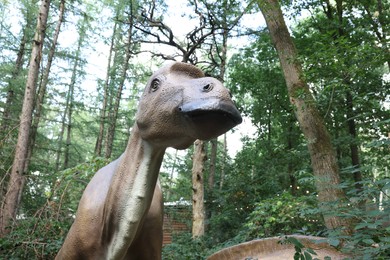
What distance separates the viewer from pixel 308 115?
604 centimetres

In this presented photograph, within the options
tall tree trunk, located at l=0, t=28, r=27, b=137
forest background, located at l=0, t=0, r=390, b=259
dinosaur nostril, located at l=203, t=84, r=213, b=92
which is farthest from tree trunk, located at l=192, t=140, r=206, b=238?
tall tree trunk, located at l=0, t=28, r=27, b=137

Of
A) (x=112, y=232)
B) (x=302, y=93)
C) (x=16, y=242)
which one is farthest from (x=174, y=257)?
(x=112, y=232)

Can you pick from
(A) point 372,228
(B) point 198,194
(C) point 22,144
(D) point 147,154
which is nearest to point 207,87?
(D) point 147,154

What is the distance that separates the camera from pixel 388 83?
8.59 metres

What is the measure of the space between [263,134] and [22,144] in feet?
25.7

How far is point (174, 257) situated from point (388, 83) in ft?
21.1

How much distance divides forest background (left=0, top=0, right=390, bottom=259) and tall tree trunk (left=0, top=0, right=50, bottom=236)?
26 mm

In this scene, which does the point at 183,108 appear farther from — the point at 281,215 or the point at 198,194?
the point at 198,194

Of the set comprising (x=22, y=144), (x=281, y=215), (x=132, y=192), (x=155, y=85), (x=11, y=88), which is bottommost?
(x=281, y=215)

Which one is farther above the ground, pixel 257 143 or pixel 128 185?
pixel 257 143

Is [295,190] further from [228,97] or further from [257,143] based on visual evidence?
[228,97]

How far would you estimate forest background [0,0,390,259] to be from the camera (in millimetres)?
5164

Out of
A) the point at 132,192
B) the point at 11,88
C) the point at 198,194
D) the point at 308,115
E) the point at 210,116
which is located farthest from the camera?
the point at 11,88

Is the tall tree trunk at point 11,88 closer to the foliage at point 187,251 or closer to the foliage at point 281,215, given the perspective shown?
the foliage at point 187,251
